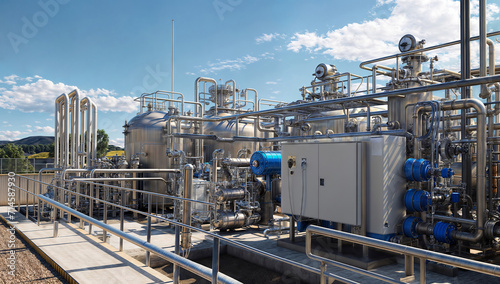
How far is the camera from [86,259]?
5.34 meters

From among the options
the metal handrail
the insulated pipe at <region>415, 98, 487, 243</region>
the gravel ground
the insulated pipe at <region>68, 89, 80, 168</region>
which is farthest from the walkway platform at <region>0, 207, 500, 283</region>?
the insulated pipe at <region>68, 89, 80, 168</region>

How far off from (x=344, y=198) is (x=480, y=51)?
3945 mm

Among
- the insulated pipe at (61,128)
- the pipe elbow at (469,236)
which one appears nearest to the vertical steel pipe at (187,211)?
the pipe elbow at (469,236)

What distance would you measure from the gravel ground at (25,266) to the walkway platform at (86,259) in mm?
113

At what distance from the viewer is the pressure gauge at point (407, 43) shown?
30.8 feet

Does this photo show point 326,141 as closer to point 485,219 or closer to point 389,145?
A: point 389,145

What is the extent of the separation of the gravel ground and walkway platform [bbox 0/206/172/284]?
0.11 meters

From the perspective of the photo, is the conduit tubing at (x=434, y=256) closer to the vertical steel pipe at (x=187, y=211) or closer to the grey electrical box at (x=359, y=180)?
the grey electrical box at (x=359, y=180)

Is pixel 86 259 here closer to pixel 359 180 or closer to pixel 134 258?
pixel 134 258

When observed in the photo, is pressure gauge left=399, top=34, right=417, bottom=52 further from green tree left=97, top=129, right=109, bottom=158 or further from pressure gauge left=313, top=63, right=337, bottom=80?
green tree left=97, top=129, right=109, bottom=158

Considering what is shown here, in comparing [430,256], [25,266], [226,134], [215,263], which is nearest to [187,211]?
[25,266]

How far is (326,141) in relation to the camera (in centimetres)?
746

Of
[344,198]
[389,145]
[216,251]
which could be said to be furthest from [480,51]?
[216,251]

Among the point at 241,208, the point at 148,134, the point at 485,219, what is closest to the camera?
the point at 485,219
